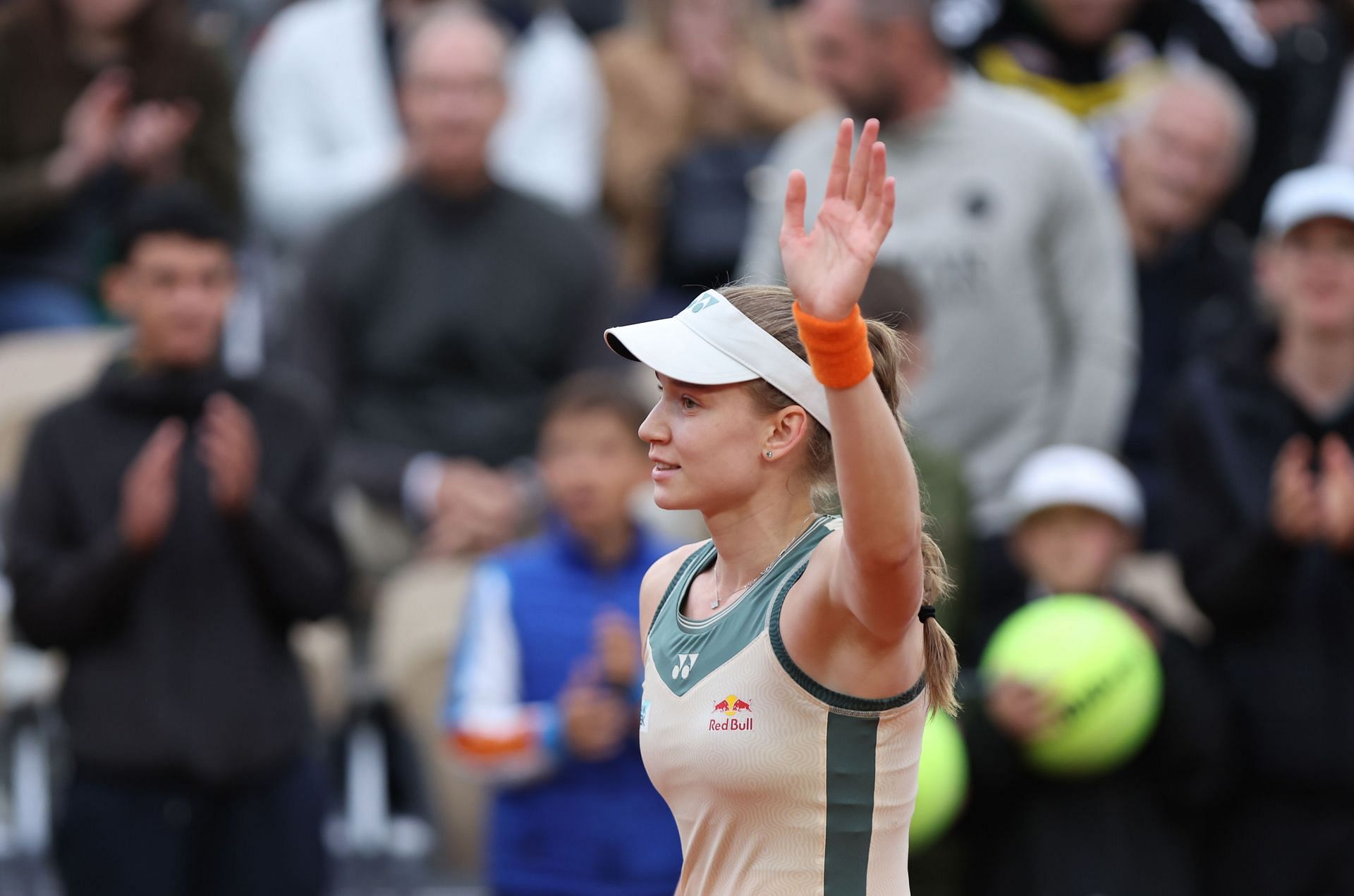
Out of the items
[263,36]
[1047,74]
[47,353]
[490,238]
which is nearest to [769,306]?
[490,238]

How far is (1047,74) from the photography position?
900 centimetres

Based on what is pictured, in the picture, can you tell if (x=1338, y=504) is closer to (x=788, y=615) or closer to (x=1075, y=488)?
(x=1075, y=488)

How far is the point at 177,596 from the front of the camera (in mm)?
6156

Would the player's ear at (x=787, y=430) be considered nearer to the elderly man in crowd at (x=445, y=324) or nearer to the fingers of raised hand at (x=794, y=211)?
the fingers of raised hand at (x=794, y=211)

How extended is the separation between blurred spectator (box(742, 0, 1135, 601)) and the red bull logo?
3741 millimetres

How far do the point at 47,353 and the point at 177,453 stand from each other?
197cm

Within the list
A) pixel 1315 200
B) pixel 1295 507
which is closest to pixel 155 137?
pixel 1315 200

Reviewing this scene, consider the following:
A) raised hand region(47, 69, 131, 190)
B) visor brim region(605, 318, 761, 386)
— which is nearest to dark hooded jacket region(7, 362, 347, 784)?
raised hand region(47, 69, 131, 190)

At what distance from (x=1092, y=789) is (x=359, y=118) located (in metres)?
4.43

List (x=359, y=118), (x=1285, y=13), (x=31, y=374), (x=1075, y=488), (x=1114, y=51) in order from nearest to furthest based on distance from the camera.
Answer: (x=1075, y=488)
(x=31, y=374)
(x=359, y=118)
(x=1114, y=51)
(x=1285, y=13)

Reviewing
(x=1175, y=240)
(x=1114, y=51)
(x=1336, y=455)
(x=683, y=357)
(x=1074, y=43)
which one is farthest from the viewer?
(x=1114, y=51)

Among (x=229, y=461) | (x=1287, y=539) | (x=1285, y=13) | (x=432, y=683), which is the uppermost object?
(x=1285, y=13)

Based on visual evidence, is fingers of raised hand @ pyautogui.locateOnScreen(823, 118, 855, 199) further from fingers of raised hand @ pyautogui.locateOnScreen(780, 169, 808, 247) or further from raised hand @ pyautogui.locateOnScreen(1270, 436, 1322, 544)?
raised hand @ pyautogui.locateOnScreen(1270, 436, 1322, 544)

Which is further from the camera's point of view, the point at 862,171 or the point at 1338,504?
the point at 1338,504
